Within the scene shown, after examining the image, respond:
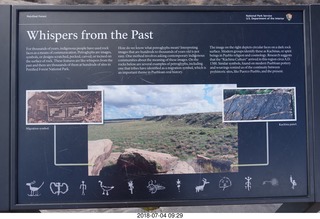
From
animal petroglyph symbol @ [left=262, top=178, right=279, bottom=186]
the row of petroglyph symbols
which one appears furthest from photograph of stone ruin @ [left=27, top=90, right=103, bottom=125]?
animal petroglyph symbol @ [left=262, top=178, right=279, bottom=186]

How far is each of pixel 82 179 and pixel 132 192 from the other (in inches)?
11.8

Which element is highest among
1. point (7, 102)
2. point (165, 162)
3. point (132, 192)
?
point (7, 102)

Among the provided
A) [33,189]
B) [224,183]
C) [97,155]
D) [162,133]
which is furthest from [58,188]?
[224,183]

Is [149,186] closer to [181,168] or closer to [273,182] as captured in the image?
[181,168]

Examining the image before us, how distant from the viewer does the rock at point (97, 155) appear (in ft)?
8.77

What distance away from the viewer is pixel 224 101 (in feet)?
8.96

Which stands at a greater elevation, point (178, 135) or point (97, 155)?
point (178, 135)

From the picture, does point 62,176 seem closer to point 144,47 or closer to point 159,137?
point 159,137

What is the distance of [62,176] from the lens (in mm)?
2658

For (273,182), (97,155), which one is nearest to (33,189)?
(97,155)

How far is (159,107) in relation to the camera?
272cm

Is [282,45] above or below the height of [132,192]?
above

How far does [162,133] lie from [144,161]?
0.20 metres

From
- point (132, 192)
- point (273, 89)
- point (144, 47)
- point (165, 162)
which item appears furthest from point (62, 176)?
point (273, 89)
